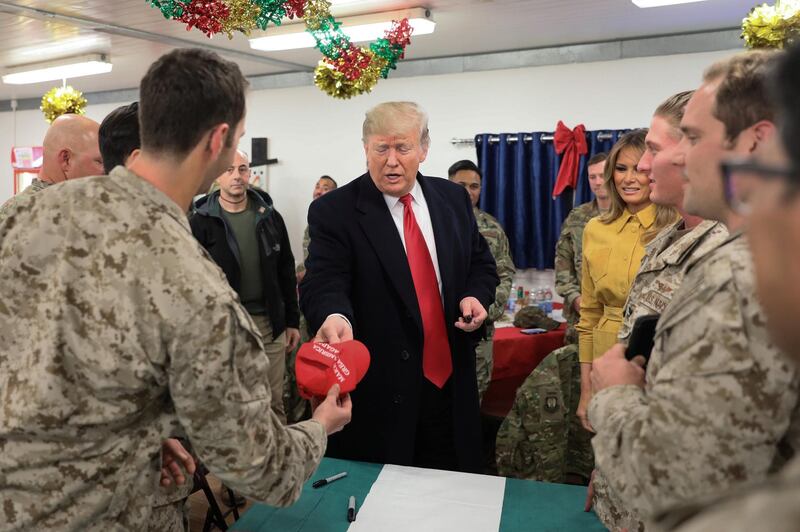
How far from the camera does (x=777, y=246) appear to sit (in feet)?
1.88

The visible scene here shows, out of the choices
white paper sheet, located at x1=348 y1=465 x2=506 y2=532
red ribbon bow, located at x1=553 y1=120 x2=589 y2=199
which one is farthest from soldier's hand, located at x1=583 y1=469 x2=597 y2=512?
red ribbon bow, located at x1=553 y1=120 x2=589 y2=199

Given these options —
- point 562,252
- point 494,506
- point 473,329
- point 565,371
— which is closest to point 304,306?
point 473,329

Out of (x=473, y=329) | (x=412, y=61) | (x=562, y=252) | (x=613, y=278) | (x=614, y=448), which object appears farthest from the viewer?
(x=412, y=61)

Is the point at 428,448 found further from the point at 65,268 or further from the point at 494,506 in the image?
the point at 65,268

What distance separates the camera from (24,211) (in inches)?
49.6

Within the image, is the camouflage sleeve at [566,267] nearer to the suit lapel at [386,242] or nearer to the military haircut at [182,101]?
the suit lapel at [386,242]

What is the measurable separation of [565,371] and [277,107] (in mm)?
6029

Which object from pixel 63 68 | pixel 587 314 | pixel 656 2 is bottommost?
pixel 587 314

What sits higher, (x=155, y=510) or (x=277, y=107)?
(x=277, y=107)

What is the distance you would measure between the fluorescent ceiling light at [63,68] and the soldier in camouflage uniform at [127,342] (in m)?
6.49

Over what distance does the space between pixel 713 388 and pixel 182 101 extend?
1.01m

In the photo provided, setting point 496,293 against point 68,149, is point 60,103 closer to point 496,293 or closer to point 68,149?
point 68,149

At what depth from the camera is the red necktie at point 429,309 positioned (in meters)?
2.51

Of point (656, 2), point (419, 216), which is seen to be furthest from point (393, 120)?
point (656, 2)
